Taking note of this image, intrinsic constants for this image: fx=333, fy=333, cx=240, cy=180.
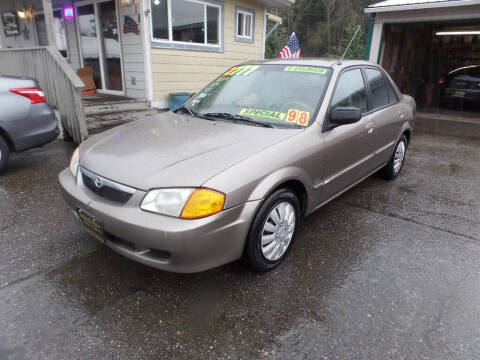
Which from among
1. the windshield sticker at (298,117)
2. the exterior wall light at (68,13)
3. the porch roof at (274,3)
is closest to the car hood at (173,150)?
the windshield sticker at (298,117)

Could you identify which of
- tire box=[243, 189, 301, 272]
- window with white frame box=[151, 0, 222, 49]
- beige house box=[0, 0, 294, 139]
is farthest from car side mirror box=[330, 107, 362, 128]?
window with white frame box=[151, 0, 222, 49]

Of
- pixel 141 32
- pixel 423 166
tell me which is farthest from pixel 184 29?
pixel 423 166

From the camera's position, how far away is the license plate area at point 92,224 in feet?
7.38

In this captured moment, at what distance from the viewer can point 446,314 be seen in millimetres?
2225

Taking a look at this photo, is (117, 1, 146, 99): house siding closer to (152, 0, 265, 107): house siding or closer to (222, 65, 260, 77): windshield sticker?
(152, 0, 265, 107): house siding

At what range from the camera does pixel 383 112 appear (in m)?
3.90

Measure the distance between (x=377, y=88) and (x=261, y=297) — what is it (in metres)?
2.89

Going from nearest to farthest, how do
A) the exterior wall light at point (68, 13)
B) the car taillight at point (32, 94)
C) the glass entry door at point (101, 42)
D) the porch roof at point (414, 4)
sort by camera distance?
the car taillight at point (32, 94)
the glass entry door at point (101, 42)
the porch roof at point (414, 4)
the exterior wall light at point (68, 13)

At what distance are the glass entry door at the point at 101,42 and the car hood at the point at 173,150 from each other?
595 centimetres

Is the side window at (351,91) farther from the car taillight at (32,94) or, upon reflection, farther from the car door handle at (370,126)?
the car taillight at (32,94)

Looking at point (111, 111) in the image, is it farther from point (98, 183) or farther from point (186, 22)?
point (98, 183)

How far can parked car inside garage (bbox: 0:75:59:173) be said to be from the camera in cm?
423

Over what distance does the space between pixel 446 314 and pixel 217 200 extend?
171cm

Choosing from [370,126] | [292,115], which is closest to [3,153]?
[292,115]
